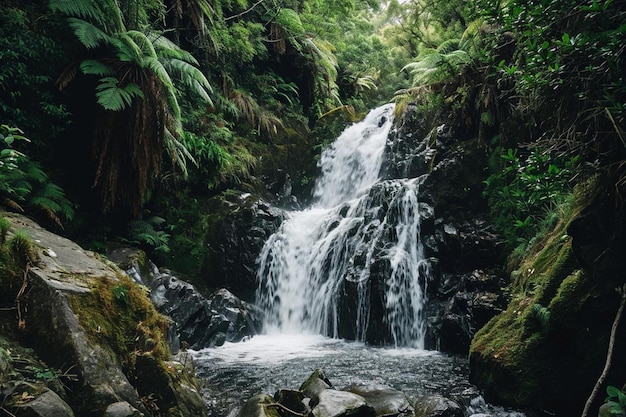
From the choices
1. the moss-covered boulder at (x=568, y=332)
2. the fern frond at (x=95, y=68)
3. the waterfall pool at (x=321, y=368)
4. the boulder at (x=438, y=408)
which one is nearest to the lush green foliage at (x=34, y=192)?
the fern frond at (x=95, y=68)

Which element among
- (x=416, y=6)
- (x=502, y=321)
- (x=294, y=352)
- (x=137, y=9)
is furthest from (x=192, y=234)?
(x=416, y=6)

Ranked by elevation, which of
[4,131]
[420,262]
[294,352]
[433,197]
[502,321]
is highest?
[433,197]

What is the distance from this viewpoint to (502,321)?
504 centimetres

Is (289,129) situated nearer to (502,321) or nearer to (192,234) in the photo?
(192,234)

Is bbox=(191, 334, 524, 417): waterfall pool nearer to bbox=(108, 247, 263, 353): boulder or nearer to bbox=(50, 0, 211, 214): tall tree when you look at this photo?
bbox=(108, 247, 263, 353): boulder

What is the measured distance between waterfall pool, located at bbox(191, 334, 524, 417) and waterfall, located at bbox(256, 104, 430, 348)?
54 cm

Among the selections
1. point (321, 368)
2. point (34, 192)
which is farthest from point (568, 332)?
point (34, 192)

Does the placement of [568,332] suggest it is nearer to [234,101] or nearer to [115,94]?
[115,94]

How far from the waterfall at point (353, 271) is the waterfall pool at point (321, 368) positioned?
54 centimetres

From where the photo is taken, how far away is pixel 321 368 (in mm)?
5543

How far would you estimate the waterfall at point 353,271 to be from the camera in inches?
299

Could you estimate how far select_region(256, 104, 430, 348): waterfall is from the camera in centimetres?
760

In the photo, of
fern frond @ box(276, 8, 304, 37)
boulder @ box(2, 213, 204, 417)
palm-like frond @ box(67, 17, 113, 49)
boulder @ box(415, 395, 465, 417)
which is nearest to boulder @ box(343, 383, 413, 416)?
boulder @ box(415, 395, 465, 417)

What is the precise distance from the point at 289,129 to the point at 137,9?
22.4ft
